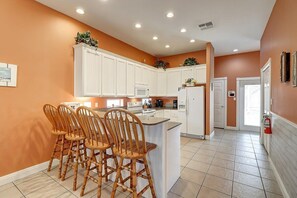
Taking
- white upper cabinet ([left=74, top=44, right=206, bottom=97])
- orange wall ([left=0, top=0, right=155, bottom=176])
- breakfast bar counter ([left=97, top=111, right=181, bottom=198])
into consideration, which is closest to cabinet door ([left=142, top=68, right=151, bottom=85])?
white upper cabinet ([left=74, top=44, right=206, bottom=97])

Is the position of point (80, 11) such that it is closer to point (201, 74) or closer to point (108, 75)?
point (108, 75)

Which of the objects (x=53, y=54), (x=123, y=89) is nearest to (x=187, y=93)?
(x=123, y=89)

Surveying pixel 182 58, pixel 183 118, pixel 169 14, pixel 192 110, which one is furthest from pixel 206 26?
pixel 183 118

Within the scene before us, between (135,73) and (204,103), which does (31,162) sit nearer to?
(135,73)

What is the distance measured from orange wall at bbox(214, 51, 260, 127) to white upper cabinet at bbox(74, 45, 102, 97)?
509 centimetres

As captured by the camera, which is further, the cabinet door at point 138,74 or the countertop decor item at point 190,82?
the countertop decor item at point 190,82

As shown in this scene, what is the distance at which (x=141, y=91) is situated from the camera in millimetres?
4746

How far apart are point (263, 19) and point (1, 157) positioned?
560 cm

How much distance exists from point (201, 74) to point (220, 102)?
212cm

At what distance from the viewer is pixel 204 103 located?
4555mm

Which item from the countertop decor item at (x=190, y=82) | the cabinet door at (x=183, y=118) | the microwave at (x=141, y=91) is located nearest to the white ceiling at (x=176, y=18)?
the countertop decor item at (x=190, y=82)

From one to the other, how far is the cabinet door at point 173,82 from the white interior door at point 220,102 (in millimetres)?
2038

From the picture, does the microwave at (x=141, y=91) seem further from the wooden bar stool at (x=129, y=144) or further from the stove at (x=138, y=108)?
the wooden bar stool at (x=129, y=144)

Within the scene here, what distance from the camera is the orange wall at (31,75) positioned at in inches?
89.8
